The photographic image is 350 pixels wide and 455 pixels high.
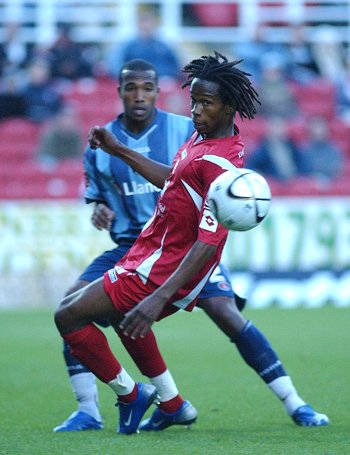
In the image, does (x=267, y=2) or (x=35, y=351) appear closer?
(x=35, y=351)

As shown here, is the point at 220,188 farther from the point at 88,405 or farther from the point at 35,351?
the point at 35,351

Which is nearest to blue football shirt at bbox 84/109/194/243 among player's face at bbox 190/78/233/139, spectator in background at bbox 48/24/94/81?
player's face at bbox 190/78/233/139

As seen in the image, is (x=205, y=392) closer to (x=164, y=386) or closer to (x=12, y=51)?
(x=164, y=386)

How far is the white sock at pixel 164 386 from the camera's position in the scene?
6629 millimetres

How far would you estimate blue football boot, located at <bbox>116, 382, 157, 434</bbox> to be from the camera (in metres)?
6.50

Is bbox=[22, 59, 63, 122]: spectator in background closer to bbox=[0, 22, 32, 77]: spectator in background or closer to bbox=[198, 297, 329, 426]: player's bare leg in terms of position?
bbox=[0, 22, 32, 77]: spectator in background

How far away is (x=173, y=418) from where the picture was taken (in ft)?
21.8

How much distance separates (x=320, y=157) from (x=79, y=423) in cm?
1084

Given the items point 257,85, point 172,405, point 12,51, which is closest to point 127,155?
point 172,405

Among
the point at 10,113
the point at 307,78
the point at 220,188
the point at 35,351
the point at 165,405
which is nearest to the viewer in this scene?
the point at 220,188

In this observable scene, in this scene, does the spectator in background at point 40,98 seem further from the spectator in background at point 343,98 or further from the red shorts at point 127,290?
the red shorts at point 127,290

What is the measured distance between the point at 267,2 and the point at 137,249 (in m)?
15.1

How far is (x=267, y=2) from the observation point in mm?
20516

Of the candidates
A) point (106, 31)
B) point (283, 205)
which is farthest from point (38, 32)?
point (283, 205)
